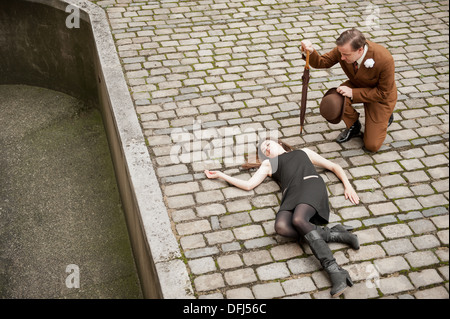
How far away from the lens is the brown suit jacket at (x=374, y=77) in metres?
6.19

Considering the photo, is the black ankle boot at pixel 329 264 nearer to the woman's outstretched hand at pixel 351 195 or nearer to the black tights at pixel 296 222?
the black tights at pixel 296 222

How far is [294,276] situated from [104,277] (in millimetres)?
3164

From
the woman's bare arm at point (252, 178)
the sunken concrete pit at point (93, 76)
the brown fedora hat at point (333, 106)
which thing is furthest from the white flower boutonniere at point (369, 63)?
the sunken concrete pit at point (93, 76)

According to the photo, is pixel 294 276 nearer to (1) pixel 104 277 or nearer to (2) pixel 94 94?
(1) pixel 104 277

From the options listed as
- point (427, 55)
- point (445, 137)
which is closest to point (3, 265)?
point (445, 137)

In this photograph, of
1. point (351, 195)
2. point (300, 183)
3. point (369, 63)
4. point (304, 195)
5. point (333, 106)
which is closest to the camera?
point (304, 195)

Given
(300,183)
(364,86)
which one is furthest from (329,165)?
(364,86)

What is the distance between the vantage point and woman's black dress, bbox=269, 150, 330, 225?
546 centimetres

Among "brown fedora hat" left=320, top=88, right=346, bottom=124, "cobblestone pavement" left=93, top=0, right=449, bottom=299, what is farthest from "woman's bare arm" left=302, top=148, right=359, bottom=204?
"brown fedora hat" left=320, top=88, right=346, bottom=124

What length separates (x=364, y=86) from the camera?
657 centimetres

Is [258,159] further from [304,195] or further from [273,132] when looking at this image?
[304,195]

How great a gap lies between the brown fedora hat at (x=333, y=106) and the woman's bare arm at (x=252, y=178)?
1.10 meters

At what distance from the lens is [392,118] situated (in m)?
6.87

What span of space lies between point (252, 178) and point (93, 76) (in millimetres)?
4855
